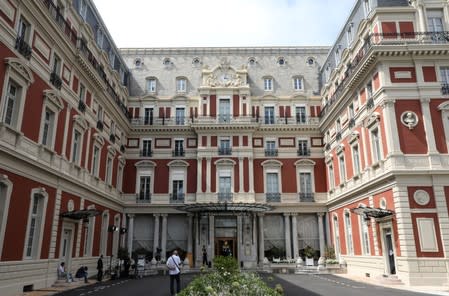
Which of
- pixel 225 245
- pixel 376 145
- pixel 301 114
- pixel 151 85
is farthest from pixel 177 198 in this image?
pixel 376 145

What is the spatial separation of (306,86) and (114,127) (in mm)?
17053

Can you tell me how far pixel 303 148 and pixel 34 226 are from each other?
69.3 ft

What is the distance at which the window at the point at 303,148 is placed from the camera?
1182 inches

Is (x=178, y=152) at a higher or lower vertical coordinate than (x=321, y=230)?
higher

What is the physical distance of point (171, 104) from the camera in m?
31.5

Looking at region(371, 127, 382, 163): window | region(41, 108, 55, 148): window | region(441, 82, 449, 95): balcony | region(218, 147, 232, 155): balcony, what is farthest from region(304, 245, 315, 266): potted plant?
region(41, 108, 55, 148): window

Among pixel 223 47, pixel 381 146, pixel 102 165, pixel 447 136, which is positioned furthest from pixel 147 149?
pixel 447 136

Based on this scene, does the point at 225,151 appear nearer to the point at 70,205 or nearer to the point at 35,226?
the point at 70,205

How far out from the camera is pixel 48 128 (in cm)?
1666

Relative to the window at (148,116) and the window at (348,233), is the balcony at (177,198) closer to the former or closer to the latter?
the window at (148,116)

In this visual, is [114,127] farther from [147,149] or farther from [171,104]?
[171,104]

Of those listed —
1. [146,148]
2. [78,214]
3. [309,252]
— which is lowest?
[309,252]

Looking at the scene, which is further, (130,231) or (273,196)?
(273,196)

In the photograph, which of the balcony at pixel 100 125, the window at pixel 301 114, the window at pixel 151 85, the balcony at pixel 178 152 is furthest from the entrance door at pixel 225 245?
the window at pixel 151 85
